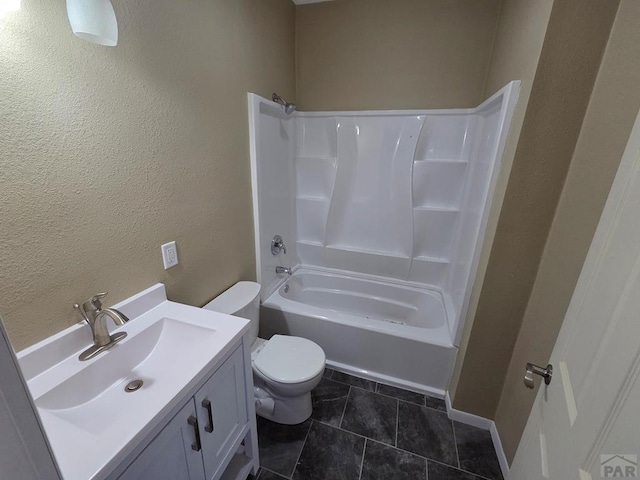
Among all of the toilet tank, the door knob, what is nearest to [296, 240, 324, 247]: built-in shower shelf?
the toilet tank

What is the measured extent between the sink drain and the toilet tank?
1.74 ft

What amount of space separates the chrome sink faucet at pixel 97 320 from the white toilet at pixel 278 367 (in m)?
0.54

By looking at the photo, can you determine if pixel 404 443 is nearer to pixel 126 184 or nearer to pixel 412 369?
pixel 412 369

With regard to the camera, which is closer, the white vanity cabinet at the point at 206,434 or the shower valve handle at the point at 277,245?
the white vanity cabinet at the point at 206,434

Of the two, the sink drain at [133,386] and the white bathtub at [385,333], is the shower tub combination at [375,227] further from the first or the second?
the sink drain at [133,386]

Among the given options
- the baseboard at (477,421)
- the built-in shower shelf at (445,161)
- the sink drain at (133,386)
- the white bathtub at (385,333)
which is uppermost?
the built-in shower shelf at (445,161)

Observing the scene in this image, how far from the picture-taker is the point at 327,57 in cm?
216

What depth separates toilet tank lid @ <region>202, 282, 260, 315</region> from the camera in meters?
1.46

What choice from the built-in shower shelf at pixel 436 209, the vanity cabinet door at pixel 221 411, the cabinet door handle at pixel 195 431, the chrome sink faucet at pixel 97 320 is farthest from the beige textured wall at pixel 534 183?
the chrome sink faucet at pixel 97 320

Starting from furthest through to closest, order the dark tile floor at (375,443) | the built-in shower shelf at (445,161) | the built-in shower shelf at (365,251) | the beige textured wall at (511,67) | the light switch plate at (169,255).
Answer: the built-in shower shelf at (365,251) < the built-in shower shelf at (445,161) < the dark tile floor at (375,443) < the light switch plate at (169,255) < the beige textured wall at (511,67)

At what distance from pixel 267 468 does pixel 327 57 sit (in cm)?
274

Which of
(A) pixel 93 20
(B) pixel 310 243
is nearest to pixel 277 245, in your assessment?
(B) pixel 310 243

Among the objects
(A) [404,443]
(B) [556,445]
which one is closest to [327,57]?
(B) [556,445]

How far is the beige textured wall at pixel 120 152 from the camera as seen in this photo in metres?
0.74
